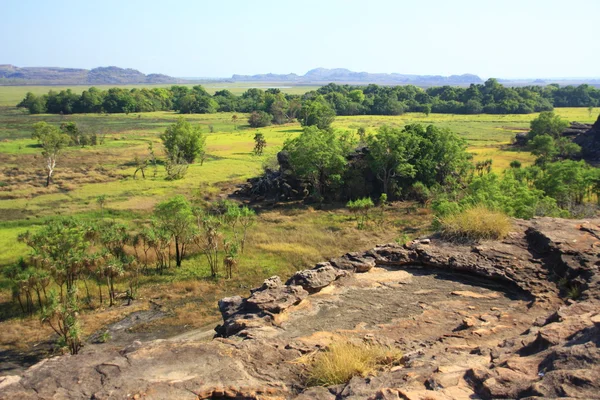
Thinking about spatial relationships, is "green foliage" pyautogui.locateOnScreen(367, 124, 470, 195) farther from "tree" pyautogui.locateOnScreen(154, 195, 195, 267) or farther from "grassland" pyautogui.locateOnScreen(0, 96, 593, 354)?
"tree" pyautogui.locateOnScreen(154, 195, 195, 267)

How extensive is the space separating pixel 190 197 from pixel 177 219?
59.9ft

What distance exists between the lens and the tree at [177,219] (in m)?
29.9

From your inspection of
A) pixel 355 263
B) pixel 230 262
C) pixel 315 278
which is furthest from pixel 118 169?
pixel 315 278

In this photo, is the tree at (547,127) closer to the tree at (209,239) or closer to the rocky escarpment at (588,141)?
the rocky escarpment at (588,141)

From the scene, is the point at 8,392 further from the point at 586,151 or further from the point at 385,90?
the point at 385,90

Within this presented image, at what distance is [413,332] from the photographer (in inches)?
482

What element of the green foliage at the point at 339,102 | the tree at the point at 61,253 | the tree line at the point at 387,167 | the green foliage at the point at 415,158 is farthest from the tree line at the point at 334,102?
the tree at the point at 61,253

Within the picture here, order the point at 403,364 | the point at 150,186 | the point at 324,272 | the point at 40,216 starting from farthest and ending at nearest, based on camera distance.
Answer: the point at 150,186 → the point at 40,216 → the point at 324,272 → the point at 403,364

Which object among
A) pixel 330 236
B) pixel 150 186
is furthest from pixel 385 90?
pixel 330 236

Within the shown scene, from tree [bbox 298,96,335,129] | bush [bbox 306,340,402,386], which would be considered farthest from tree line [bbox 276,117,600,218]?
tree [bbox 298,96,335,129]

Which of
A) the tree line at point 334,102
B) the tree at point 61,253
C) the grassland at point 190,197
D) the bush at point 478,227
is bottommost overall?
the grassland at point 190,197

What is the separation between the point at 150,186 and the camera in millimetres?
52781

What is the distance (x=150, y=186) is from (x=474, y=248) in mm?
42964

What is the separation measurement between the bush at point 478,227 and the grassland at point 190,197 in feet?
43.1
